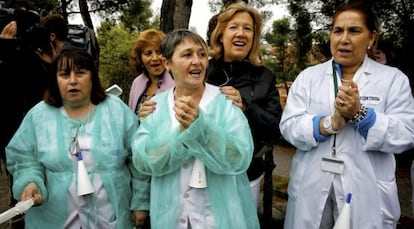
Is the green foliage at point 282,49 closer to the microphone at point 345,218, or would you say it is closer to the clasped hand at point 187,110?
the microphone at point 345,218

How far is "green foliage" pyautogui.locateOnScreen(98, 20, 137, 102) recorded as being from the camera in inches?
409

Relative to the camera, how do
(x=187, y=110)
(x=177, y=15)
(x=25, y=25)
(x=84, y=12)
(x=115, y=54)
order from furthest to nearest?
(x=115, y=54) < (x=84, y=12) < (x=177, y=15) < (x=25, y=25) < (x=187, y=110)

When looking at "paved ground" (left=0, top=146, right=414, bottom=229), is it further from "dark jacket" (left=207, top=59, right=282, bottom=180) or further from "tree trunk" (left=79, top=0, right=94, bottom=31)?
"tree trunk" (left=79, top=0, right=94, bottom=31)

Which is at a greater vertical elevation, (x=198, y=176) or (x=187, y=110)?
(x=187, y=110)

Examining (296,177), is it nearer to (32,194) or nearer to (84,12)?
(32,194)

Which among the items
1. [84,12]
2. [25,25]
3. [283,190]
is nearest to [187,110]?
[25,25]

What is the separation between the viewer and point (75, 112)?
2092 mm

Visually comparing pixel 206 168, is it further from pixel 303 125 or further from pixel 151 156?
pixel 303 125

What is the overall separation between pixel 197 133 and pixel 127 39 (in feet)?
34.4

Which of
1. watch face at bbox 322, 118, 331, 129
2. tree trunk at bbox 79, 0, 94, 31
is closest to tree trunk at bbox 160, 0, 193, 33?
watch face at bbox 322, 118, 331, 129

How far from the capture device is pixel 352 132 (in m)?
2.01

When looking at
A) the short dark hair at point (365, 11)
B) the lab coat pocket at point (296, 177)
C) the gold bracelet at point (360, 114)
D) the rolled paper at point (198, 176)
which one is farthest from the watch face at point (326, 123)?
the rolled paper at point (198, 176)

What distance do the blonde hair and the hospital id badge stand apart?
2.21ft

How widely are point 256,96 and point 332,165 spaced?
537mm
